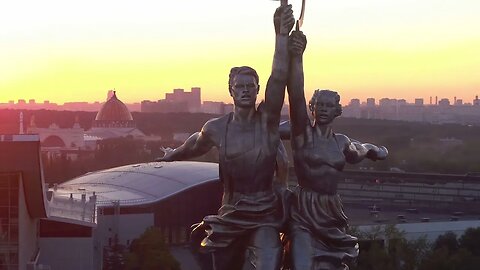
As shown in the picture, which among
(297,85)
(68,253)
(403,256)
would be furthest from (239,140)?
(68,253)

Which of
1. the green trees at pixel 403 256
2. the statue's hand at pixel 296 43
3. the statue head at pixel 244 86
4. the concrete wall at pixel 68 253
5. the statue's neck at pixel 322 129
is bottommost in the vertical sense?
the concrete wall at pixel 68 253

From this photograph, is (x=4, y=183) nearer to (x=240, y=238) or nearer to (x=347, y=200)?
(x=240, y=238)

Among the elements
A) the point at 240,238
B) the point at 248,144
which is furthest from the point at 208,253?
the point at 248,144

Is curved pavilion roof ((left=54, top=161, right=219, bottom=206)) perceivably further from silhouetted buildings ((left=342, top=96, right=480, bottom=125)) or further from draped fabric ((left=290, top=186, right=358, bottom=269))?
silhouetted buildings ((left=342, top=96, right=480, bottom=125))

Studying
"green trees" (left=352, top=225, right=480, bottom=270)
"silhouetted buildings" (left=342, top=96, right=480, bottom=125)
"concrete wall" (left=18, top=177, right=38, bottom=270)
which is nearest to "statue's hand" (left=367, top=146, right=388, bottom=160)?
"green trees" (left=352, top=225, right=480, bottom=270)

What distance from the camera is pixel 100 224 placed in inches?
1613

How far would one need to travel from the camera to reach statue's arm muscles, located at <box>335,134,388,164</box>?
357 inches

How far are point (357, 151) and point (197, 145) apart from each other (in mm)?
1636

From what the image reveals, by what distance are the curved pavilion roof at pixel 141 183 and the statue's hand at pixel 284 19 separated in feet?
113

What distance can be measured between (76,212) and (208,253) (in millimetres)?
29683

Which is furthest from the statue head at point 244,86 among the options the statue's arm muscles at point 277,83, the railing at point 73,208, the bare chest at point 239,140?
the railing at point 73,208

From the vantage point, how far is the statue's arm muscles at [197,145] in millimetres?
8922

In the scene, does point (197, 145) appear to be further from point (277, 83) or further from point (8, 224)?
point (8, 224)

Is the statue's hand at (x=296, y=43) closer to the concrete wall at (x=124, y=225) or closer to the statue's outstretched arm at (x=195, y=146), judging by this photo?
the statue's outstretched arm at (x=195, y=146)
